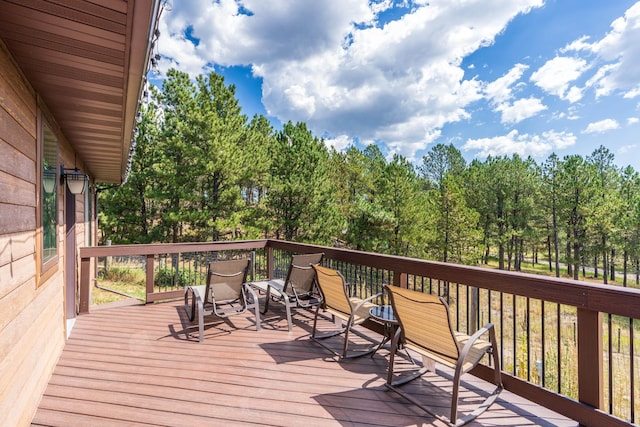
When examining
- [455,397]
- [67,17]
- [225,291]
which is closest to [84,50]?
[67,17]

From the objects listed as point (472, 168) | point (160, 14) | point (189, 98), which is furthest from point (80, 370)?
point (472, 168)

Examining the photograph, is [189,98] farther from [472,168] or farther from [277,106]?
[472,168]

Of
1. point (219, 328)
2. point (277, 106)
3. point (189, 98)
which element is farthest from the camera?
point (277, 106)

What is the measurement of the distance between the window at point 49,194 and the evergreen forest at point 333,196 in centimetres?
363

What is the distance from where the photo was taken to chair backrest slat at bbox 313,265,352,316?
3291mm

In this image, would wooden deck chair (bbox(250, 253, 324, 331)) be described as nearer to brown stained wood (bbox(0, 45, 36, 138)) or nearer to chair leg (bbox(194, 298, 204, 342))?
chair leg (bbox(194, 298, 204, 342))

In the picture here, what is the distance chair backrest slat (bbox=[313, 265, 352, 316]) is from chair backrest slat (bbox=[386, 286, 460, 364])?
2.52ft

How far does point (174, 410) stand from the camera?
232cm

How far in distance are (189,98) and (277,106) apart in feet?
20.8

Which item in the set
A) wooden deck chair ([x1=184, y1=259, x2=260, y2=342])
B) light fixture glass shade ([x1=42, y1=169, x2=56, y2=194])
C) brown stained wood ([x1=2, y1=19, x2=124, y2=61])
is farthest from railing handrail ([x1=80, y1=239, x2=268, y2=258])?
brown stained wood ([x1=2, y1=19, x2=124, y2=61])

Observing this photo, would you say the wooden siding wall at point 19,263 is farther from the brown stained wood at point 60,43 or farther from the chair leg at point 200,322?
the chair leg at point 200,322

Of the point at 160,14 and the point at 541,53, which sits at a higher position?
the point at 541,53

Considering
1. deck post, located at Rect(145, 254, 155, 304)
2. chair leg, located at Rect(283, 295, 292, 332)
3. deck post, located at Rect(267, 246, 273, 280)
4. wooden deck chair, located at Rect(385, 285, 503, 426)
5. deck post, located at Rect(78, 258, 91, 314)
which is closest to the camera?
wooden deck chair, located at Rect(385, 285, 503, 426)

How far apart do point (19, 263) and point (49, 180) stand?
1.28 metres
